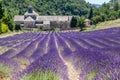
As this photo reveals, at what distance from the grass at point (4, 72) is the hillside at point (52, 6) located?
148614mm

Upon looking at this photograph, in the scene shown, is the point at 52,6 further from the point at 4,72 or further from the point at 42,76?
the point at 42,76

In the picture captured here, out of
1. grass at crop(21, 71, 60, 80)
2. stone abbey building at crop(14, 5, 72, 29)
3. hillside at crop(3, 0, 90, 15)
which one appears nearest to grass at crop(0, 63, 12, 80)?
grass at crop(21, 71, 60, 80)

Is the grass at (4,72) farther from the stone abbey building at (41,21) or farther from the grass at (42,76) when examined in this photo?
the stone abbey building at (41,21)

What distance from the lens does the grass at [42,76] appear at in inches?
300

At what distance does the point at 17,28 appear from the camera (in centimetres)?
9775

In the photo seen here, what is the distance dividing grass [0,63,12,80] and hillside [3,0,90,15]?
148614 millimetres

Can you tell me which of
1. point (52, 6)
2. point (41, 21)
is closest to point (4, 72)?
point (41, 21)

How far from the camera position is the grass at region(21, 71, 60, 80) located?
7.61 metres

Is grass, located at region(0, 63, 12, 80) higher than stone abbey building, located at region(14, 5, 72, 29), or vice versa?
grass, located at region(0, 63, 12, 80)

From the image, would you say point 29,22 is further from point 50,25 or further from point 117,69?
point 117,69

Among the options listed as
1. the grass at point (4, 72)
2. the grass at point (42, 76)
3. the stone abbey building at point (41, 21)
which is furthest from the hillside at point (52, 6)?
the grass at point (42, 76)

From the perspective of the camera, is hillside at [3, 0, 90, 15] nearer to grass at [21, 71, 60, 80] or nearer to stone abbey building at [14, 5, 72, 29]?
stone abbey building at [14, 5, 72, 29]

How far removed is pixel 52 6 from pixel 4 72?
166069 millimetres

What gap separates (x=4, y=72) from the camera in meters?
11.1
